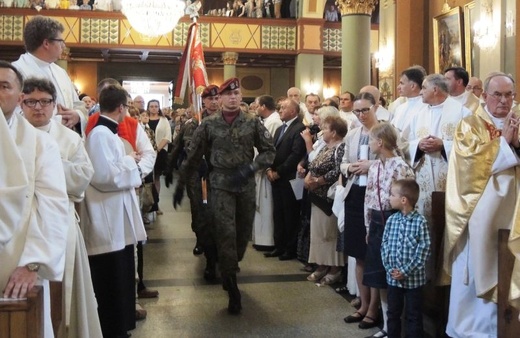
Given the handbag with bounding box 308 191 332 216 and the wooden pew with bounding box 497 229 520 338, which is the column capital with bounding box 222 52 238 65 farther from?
the wooden pew with bounding box 497 229 520 338

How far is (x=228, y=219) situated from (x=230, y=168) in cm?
43

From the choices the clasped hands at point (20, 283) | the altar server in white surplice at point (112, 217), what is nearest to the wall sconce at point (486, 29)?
the altar server in white surplice at point (112, 217)

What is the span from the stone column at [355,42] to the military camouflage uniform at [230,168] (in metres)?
6.87

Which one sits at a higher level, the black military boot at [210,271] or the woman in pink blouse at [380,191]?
the woman in pink blouse at [380,191]

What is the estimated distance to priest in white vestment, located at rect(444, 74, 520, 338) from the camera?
13.0 ft

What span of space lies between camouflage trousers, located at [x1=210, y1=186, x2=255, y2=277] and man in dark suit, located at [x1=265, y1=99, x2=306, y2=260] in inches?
79.5

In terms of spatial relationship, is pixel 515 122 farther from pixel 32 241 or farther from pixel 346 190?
pixel 32 241

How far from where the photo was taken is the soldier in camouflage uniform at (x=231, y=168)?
206 inches

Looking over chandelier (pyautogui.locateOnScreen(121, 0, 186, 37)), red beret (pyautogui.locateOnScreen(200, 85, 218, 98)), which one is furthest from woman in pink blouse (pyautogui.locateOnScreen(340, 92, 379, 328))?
chandelier (pyautogui.locateOnScreen(121, 0, 186, 37))

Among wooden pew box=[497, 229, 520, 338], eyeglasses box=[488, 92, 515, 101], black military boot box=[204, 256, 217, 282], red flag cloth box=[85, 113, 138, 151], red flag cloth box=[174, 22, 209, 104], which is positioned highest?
red flag cloth box=[174, 22, 209, 104]

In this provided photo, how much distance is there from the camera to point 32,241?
2.58m

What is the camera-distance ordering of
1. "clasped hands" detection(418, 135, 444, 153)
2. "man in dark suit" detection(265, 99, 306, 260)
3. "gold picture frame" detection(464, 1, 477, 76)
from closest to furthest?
"clasped hands" detection(418, 135, 444, 153) < "man in dark suit" detection(265, 99, 306, 260) < "gold picture frame" detection(464, 1, 477, 76)

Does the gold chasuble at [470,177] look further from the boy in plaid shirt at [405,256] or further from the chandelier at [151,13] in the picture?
the chandelier at [151,13]

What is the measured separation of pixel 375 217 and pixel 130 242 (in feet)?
5.70
